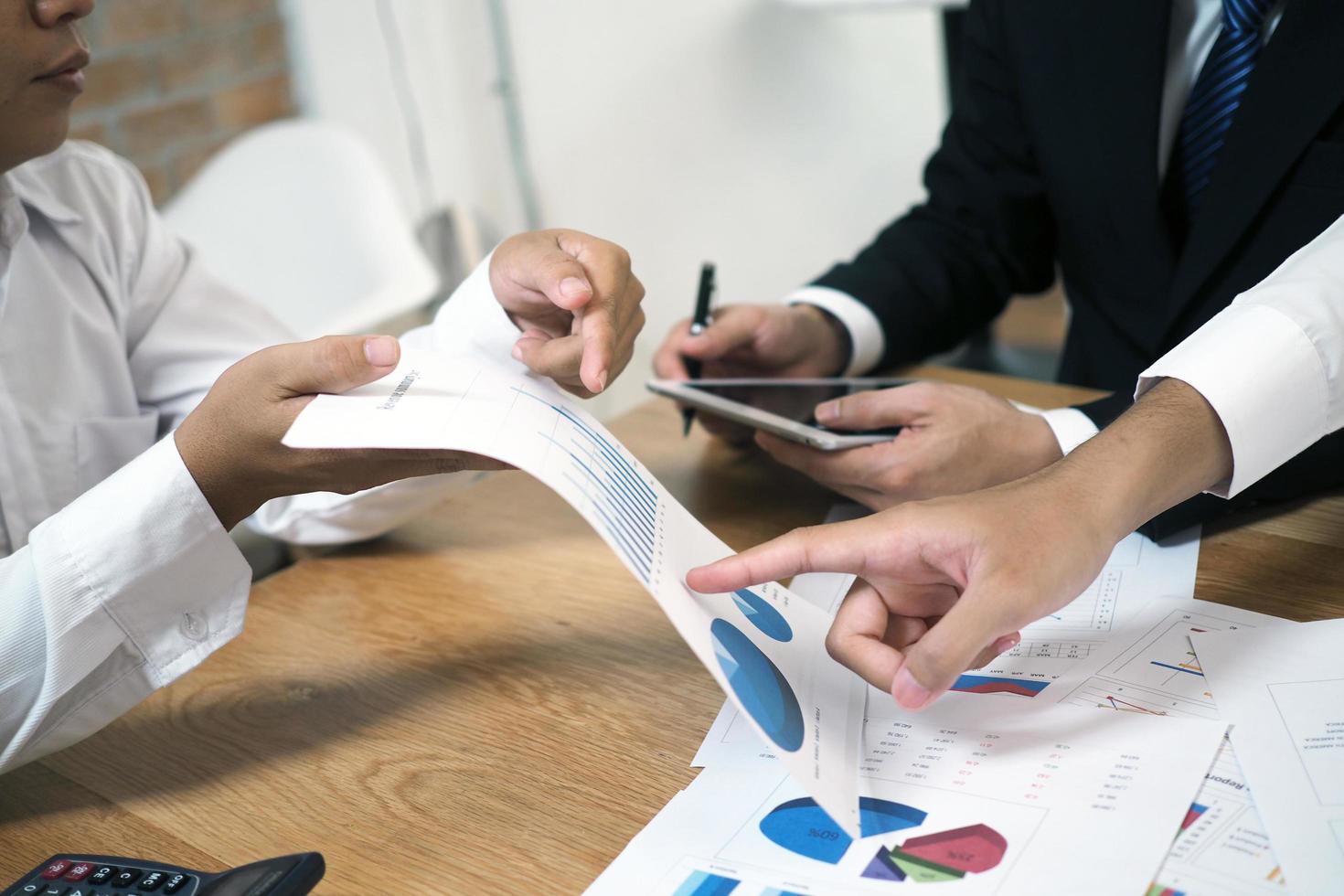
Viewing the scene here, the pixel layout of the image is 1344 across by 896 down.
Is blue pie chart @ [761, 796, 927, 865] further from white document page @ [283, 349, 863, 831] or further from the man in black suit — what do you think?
the man in black suit

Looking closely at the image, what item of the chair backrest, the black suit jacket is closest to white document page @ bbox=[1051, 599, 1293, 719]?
the black suit jacket

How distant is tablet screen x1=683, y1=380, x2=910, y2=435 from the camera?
940 millimetres

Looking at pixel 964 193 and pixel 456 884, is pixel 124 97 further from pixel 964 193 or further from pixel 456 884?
pixel 456 884

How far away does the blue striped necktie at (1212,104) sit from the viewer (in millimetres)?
956

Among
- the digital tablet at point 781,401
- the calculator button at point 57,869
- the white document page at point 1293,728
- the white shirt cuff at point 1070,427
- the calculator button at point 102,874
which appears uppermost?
the digital tablet at point 781,401

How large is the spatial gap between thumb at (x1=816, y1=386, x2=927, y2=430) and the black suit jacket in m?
0.14

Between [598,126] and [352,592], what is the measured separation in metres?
1.74

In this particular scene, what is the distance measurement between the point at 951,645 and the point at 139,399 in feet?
2.79

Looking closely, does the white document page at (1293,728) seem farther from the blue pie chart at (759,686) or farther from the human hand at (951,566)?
the blue pie chart at (759,686)

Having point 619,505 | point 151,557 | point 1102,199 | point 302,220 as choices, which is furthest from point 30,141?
point 302,220

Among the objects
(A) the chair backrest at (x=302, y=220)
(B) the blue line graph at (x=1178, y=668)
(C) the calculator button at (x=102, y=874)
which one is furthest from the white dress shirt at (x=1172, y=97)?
(A) the chair backrest at (x=302, y=220)

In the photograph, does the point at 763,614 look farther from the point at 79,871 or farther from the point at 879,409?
the point at 79,871

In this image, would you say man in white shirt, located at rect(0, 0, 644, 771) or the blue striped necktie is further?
the blue striped necktie

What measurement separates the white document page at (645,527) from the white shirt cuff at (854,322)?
1.64 ft
